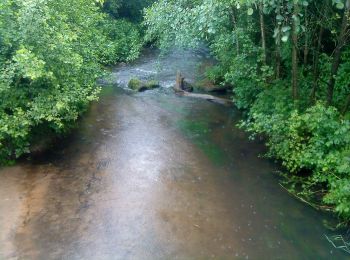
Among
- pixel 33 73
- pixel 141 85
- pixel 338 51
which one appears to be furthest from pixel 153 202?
pixel 141 85

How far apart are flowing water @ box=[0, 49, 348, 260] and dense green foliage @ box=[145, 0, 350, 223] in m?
0.79

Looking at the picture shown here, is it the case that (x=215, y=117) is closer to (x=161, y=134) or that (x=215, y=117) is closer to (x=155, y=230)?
(x=161, y=134)

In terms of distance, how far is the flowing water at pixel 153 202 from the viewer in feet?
20.8

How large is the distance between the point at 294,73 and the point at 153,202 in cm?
450

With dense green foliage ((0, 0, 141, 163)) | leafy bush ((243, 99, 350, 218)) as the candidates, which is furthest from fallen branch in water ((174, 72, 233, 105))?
dense green foliage ((0, 0, 141, 163))

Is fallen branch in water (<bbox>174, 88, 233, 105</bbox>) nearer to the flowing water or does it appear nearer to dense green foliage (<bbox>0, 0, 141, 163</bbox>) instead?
the flowing water

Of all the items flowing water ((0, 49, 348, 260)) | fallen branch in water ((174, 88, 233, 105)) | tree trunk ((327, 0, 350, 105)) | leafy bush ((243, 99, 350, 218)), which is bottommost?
flowing water ((0, 49, 348, 260))

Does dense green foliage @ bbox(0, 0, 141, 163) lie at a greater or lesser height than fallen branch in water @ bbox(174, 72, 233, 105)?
greater

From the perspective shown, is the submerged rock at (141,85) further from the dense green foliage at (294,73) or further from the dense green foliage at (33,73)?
the dense green foliage at (33,73)

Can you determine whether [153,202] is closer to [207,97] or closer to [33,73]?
[33,73]

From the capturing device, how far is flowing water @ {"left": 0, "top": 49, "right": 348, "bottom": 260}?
20.8 ft

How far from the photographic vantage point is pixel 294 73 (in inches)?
369

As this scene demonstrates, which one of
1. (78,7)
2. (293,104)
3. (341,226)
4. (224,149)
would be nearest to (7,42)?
(78,7)

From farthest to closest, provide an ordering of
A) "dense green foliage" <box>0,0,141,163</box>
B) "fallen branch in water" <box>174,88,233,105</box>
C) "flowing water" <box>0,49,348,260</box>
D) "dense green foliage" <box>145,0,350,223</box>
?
"fallen branch in water" <box>174,88,233,105</box> → "dense green foliage" <box>0,0,141,163</box> → "dense green foliage" <box>145,0,350,223</box> → "flowing water" <box>0,49,348,260</box>
